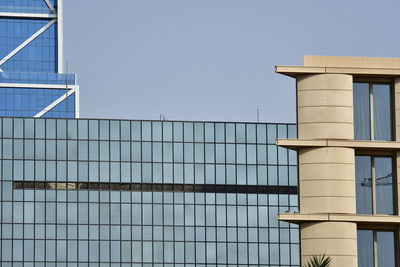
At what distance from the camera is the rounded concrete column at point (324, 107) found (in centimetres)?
5619

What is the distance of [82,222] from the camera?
151 m

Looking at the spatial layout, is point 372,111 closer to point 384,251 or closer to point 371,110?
point 371,110

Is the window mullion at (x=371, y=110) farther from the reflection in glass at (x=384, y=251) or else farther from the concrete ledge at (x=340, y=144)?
the reflection in glass at (x=384, y=251)

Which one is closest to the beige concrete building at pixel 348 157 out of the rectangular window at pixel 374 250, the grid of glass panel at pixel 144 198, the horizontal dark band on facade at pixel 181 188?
the rectangular window at pixel 374 250

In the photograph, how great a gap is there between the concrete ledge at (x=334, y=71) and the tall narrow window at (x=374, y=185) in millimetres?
Answer: 3680

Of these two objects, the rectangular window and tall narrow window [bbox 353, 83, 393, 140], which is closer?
the rectangular window

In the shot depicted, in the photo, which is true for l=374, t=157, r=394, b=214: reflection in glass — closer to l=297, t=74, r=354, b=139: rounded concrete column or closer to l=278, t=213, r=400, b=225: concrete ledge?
l=278, t=213, r=400, b=225: concrete ledge

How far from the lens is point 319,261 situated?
2163 inches

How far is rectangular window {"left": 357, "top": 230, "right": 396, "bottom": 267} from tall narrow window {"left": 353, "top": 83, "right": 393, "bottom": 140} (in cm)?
421

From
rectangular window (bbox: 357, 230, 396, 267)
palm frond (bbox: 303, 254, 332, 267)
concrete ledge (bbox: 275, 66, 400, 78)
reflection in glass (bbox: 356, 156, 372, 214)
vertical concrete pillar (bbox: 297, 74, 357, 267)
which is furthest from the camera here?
rectangular window (bbox: 357, 230, 396, 267)

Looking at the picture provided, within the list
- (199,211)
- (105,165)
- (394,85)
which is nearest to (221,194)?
(199,211)

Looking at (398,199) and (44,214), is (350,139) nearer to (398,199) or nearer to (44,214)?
(398,199)

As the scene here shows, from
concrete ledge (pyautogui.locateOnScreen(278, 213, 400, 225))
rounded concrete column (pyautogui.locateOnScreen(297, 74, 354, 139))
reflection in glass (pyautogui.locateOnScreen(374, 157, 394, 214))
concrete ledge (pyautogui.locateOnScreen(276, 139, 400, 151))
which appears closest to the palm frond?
concrete ledge (pyautogui.locateOnScreen(278, 213, 400, 225))

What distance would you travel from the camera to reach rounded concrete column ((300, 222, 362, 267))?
5534 cm
